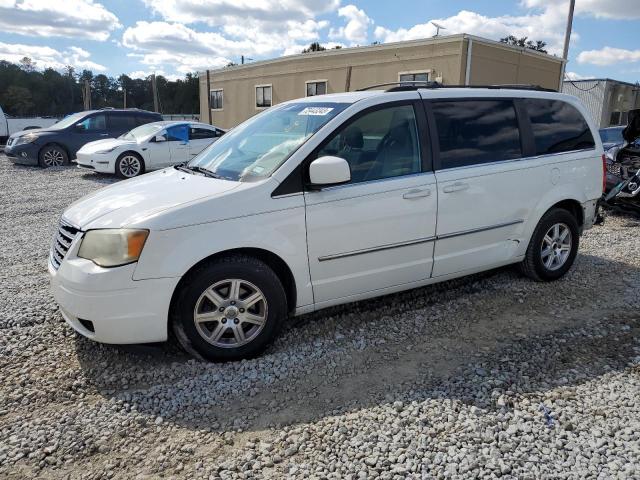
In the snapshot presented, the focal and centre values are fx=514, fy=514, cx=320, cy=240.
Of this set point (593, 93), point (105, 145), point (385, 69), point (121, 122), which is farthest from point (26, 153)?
point (593, 93)

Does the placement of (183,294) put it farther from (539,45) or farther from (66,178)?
(539,45)

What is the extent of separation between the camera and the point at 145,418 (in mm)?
2912

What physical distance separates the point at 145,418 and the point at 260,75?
78.0 feet

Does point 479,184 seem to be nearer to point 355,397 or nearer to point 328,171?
point 328,171

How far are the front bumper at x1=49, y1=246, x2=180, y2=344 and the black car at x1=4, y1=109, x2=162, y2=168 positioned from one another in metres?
12.0

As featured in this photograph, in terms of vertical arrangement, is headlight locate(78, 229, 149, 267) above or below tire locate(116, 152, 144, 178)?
above

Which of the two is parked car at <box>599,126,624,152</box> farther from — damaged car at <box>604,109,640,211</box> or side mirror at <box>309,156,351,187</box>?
side mirror at <box>309,156,351,187</box>

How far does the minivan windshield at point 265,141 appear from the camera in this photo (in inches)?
146

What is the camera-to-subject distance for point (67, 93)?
74250 mm

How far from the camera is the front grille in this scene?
3418 millimetres

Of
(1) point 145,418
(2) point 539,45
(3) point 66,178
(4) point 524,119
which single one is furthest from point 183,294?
(2) point 539,45

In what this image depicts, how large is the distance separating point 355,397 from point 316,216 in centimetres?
122

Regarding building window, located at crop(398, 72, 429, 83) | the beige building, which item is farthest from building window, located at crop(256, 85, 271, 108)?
building window, located at crop(398, 72, 429, 83)

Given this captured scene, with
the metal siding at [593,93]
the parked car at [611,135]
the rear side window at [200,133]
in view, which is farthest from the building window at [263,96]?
the parked car at [611,135]
